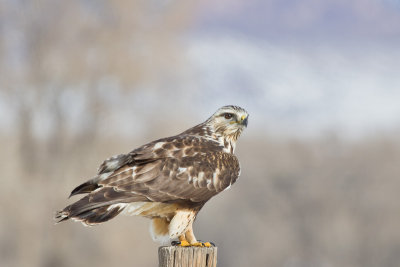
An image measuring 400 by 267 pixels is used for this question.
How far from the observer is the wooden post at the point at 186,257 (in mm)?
4797

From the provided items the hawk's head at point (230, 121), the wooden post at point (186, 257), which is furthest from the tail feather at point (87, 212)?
the hawk's head at point (230, 121)

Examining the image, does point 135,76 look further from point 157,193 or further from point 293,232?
point 157,193

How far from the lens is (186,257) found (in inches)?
189

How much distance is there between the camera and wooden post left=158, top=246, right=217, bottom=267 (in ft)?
15.7

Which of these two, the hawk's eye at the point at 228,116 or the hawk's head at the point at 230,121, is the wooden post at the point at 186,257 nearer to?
the hawk's head at the point at 230,121

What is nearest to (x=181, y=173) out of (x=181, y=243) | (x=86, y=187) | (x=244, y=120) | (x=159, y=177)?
(x=159, y=177)

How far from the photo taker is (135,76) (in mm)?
22641

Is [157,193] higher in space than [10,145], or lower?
lower

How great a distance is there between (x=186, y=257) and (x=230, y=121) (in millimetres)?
1497

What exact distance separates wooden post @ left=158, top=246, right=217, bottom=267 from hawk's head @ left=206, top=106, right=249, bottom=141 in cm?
132

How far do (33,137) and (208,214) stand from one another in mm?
6672

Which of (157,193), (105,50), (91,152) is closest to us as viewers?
(157,193)

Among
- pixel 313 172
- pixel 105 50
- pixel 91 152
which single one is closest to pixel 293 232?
pixel 313 172

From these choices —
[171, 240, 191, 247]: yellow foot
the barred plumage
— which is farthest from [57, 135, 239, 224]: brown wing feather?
[171, 240, 191, 247]: yellow foot
